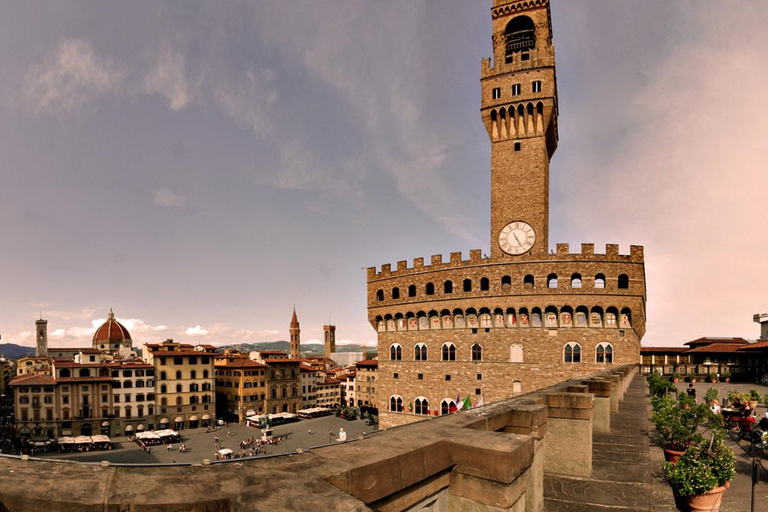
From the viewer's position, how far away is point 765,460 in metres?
11.8

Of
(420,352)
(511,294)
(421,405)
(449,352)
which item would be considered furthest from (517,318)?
(421,405)

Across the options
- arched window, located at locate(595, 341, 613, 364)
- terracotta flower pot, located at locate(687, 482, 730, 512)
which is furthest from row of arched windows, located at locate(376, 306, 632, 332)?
terracotta flower pot, located at locate(687, 482, 730, 512)

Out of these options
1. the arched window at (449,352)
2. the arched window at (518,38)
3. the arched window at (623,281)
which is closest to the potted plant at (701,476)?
the arched window at (623,281)

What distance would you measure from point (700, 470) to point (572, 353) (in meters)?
25.8

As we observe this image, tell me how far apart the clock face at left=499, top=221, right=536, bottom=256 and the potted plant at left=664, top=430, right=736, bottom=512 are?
27674mm

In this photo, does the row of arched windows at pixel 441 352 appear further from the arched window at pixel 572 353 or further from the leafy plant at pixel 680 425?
the leafy plant at pixel 680 425

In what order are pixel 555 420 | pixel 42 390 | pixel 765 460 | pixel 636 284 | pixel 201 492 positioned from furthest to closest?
pixel 42 390
pixel 636 284
pixel 765 460
pixel 555 420
pixel 201 492

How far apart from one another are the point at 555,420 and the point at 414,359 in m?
31.5

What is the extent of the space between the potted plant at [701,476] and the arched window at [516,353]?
2558cm

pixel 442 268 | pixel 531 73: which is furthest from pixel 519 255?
pixel 531 73

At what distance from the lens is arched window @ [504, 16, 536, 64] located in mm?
37531

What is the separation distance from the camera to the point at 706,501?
6.75 m

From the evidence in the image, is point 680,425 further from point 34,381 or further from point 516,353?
point 34,381

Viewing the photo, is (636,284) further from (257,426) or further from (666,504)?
(257,426)
